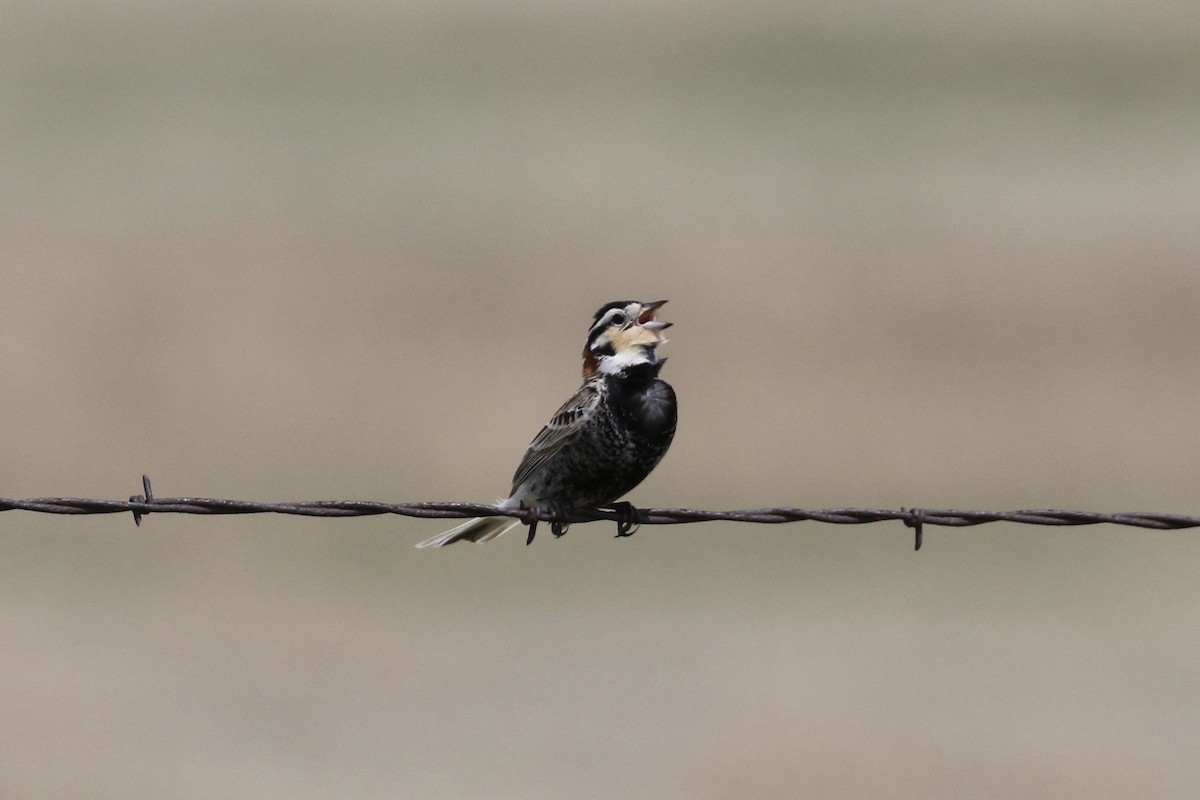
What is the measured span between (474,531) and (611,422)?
3.74 feet

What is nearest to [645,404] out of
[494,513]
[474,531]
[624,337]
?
[624,337]

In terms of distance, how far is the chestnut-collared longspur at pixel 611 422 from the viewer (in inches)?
367

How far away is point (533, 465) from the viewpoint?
9859 mm

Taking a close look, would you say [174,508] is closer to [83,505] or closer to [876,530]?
[83,505]

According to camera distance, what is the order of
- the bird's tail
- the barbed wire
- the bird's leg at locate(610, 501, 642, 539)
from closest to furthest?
the barbed wire < the bird's leg at locate(610, 501, 642, 539) < the bird's tail

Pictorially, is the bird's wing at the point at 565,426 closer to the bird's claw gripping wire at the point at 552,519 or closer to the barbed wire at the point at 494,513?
the bird's claw gripping wire at the point at 552,519

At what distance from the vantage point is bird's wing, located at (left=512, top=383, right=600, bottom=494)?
31.1ft

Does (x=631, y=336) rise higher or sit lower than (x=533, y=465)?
higher

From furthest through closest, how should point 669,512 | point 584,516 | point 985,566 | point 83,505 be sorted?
point 985,566 → point 584,516 → point 669,512 → point 83,505

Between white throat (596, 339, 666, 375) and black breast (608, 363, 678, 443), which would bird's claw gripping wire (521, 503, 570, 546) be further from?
white throat (596, 339, 666, 375)

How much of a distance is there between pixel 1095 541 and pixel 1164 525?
30.1m


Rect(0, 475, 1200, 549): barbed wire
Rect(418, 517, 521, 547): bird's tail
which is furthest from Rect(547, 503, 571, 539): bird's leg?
Rect(0, 475, 1200, 549): barbed wire

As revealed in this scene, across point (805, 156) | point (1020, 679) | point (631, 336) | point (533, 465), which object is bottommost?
point (1020, 679)

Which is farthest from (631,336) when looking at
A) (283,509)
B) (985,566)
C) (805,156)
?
(805,156)
